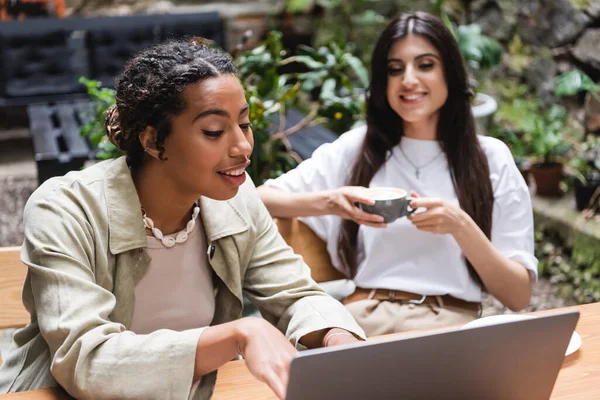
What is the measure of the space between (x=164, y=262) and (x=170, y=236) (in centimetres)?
5

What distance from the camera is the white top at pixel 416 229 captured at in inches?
79.0

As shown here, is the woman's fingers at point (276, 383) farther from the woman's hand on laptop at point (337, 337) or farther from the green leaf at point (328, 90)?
the green leaf at point (328, 90)

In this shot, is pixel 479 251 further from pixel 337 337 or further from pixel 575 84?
pixel 575 84

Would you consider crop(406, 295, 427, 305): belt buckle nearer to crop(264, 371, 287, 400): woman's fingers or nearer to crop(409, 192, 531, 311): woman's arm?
crop(409, 192, 531, 311): woman's arm

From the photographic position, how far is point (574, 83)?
4.11 metres

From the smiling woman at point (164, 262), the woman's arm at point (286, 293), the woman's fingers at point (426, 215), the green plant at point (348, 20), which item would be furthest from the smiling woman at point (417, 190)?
the green plant at point (348, 20)

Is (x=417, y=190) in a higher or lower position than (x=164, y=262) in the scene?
lower

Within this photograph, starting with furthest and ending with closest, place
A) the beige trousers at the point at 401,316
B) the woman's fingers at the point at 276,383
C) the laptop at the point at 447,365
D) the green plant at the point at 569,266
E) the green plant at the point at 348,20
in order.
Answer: the green plant at the point at 348,20
the green plant at the point at 569,266
the beige trousers at the point at 401,316
the woman's fingers at the point at 276,383
the laptop at the point at 447,365

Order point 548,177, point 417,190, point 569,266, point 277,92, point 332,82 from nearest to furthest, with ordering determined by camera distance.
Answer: point 417,190, point 277,92, point 332,82, point 569,266, point 548,177

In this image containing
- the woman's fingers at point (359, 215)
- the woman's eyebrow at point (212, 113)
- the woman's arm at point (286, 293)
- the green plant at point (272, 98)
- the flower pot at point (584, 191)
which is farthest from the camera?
the flower pot at point (584, 191)

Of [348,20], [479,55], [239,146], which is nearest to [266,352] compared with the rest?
[239,146]

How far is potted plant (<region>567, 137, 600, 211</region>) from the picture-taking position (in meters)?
3.82

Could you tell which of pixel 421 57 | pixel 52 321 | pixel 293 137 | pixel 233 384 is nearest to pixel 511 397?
pixel 233 384

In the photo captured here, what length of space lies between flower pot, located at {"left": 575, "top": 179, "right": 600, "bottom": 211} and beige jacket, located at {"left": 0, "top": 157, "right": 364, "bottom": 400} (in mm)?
2608
